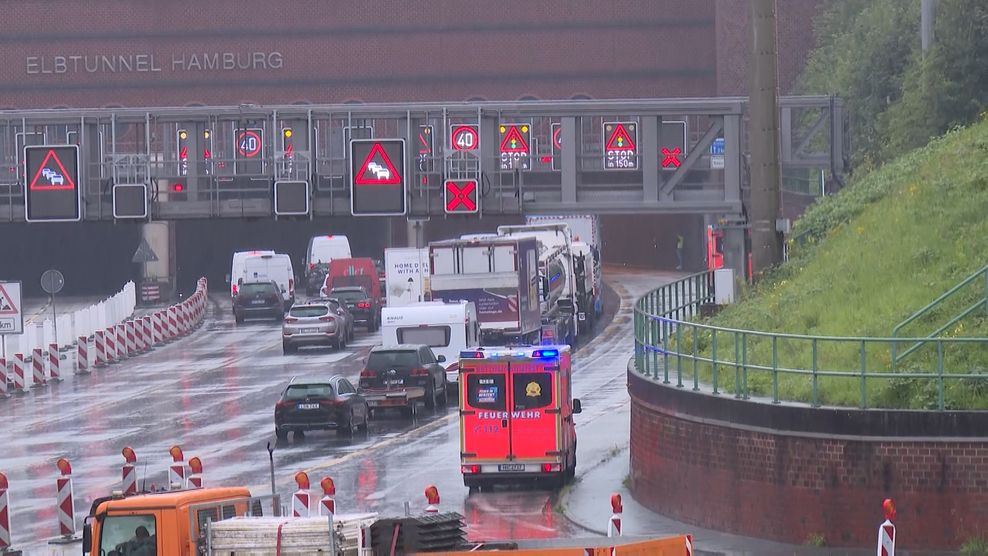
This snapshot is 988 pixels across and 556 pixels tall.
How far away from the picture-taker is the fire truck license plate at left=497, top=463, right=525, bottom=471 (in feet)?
94.9

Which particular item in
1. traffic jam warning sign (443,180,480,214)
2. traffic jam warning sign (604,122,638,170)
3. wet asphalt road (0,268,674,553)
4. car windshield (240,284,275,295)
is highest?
traffic jam warning sign (604,122,638,170)

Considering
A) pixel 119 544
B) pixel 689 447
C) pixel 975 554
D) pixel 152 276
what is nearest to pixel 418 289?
pixel 152 276

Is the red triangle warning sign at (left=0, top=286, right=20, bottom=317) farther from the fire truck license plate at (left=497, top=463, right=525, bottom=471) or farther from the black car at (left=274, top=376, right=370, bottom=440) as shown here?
the fire truck license plate at (left=497, top=463, right=525, bottom=471)

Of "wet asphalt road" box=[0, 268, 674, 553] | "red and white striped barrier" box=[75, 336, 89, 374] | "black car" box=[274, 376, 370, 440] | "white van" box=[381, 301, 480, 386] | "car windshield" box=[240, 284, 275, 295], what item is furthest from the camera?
"car windshield" box=[240, 284, 275, 295]

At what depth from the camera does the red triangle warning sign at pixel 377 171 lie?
41.0 m

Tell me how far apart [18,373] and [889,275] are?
2676 centimetres

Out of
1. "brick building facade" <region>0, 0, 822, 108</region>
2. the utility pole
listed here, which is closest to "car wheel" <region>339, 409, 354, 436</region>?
the utility pole

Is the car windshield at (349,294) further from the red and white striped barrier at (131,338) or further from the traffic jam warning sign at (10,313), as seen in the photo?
the traffic jam warning sign at (10,313)

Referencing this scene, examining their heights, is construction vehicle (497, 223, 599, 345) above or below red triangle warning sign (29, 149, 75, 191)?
below

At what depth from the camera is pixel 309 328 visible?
53.5 meters

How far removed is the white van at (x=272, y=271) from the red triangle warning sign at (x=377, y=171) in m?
26.4

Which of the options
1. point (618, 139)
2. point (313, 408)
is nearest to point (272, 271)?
point (618, 139)

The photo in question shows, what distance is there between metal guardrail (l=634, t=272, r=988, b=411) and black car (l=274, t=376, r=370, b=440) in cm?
1037

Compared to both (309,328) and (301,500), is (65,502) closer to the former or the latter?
(301,500)
